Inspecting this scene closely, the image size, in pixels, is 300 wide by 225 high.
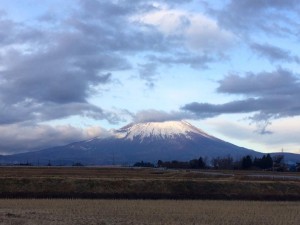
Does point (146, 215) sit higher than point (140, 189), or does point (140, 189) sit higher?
point (140, 189)

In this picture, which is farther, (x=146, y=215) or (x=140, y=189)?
(x=140, y=189)

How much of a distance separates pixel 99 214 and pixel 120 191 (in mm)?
16400

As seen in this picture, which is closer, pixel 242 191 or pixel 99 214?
pixel 99 214

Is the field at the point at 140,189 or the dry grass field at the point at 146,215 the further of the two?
the field at the point at 140,189

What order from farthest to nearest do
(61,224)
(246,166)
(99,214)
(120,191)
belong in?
(246,166), (120,191), (99,214), (61,224)

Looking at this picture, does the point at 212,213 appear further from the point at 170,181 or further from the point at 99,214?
the point at 170,181

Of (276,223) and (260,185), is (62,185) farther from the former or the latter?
(276,223)

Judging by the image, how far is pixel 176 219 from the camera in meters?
27.8

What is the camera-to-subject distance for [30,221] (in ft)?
78.7

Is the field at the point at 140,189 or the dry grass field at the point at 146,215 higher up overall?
the field at the point at 140,189

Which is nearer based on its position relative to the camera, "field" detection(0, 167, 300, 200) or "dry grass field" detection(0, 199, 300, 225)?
"dry grass field" detection(0, 199, 300, 225)

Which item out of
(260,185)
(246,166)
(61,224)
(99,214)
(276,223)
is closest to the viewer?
(61,224)

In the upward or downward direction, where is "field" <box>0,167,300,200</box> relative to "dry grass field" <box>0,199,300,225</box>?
upward

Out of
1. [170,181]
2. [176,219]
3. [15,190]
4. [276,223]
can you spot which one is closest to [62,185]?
[15,190]
